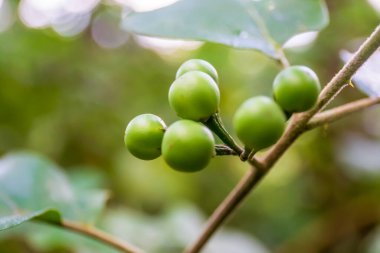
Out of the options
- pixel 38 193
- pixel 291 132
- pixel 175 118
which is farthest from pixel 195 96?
pixel 175 118

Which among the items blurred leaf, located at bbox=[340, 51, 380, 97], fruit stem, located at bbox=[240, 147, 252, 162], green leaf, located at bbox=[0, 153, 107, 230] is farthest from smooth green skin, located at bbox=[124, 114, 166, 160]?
green leaf, located at bbox=[0, 153, 107, 230]

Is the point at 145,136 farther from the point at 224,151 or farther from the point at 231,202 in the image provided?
the point at 231,202

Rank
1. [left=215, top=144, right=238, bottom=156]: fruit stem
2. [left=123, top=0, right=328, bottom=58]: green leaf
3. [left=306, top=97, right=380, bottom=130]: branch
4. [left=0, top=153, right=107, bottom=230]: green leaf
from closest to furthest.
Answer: [left=215, top=144, right=238, bottom=156]: fruit stem → [left=306, top=97, right=380, bottom=130]: branch → [left=123, top=0, right=328, bottom=58]: green leaf → [left=0, top=153, right=107, bottom=230]: green leaf

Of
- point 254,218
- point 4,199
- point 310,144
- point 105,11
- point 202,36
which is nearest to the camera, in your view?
point 202,36

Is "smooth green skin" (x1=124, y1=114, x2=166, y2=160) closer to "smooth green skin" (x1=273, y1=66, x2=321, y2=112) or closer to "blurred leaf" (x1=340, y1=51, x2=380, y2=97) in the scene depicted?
"smooth green skin" (x1=273, y1=66, x2=321, y2=112)

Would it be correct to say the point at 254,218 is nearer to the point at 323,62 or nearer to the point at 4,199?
the point at 323,62

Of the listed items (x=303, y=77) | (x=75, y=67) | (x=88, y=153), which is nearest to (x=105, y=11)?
(x=75, y=67)

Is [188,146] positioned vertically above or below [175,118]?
above
